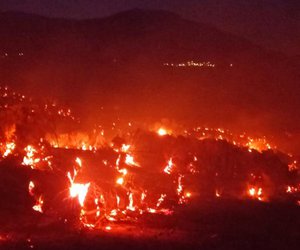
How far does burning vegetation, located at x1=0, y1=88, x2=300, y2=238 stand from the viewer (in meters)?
16.0

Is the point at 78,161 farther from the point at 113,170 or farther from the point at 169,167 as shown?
the point at 169,167

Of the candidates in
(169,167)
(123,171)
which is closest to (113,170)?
(123,171)

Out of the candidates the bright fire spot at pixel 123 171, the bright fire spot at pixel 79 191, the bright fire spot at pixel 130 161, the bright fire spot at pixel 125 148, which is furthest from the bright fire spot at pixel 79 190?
the bright fire spot at pixel 125 148

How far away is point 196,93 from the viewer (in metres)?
37.6

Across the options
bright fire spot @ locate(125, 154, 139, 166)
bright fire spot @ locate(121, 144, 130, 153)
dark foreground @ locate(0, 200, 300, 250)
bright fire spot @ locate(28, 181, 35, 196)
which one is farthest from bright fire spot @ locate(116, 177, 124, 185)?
bright fire spot @ locate(28, 181, 35, 196)

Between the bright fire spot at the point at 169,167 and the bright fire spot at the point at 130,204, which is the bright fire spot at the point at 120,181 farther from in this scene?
the bright fire spot at the point at 169,167

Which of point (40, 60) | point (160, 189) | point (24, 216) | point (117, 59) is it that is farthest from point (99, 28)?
point (24, 216)

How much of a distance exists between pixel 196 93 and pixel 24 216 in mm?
24089

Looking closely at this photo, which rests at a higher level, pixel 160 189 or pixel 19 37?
pixel 19 37

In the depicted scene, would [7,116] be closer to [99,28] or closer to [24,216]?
[24,216]

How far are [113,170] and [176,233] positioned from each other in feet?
15.2

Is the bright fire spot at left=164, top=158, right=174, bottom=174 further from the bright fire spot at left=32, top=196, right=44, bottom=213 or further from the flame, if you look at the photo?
the bright fire spot at left=32, top=196, right=44, bottom=213

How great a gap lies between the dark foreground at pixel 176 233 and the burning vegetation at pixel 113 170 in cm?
58

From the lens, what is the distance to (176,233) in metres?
14.7
